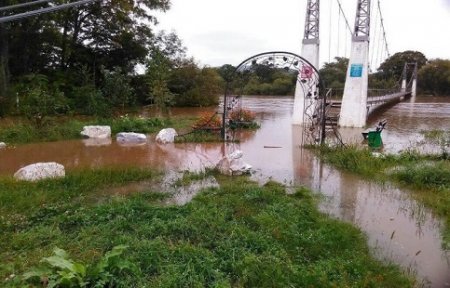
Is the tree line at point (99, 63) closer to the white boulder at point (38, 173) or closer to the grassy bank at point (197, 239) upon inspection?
the white boulder at point (38, 173)

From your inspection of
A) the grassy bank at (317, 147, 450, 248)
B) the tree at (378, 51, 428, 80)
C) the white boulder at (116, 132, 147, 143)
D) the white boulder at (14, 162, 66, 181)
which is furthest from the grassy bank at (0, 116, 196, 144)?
the tree at (378, 51, 428, 80)

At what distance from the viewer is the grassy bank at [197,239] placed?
3.26 metres

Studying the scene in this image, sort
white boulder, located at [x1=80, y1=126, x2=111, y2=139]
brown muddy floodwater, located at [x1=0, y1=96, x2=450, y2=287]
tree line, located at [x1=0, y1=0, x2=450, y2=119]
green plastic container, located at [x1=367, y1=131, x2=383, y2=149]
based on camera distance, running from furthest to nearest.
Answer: tree line, located at [x1=0, y1=0, x2=450, y2=119]
white boulder, located at [x1=80, y1=126, x2=111, y2=139]
green plastic container, located at [x1=367, y1=131, x2=383, y2=149]
brown muddy floodwater, located at [x1=0, y1=96, x2=450, y2=287]

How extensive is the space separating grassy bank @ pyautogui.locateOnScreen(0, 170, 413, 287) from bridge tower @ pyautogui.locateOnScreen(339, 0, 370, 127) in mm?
9894

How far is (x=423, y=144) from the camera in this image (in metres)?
11.0

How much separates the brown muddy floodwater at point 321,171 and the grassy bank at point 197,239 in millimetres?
446

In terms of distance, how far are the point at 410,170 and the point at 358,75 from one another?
8.17 metres

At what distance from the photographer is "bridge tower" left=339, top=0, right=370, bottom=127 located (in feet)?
46.4

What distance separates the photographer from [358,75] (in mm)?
14367

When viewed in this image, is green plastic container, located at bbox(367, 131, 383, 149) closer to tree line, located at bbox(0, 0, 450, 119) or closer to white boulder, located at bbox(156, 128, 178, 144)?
white boulder, located at bbox(156, 128, 178, 144)

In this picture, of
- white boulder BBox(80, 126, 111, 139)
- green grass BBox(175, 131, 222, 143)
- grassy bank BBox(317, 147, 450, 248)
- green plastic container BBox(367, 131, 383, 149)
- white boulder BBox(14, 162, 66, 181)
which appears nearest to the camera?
grassy bank BBox(317, 147, 450, 248)

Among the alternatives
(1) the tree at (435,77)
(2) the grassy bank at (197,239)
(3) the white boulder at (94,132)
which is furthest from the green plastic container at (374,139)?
(1) the tree at (435,77)

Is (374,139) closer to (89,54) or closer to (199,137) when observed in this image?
(199,137)

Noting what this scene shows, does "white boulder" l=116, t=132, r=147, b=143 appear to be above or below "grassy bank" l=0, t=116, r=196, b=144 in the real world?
below
